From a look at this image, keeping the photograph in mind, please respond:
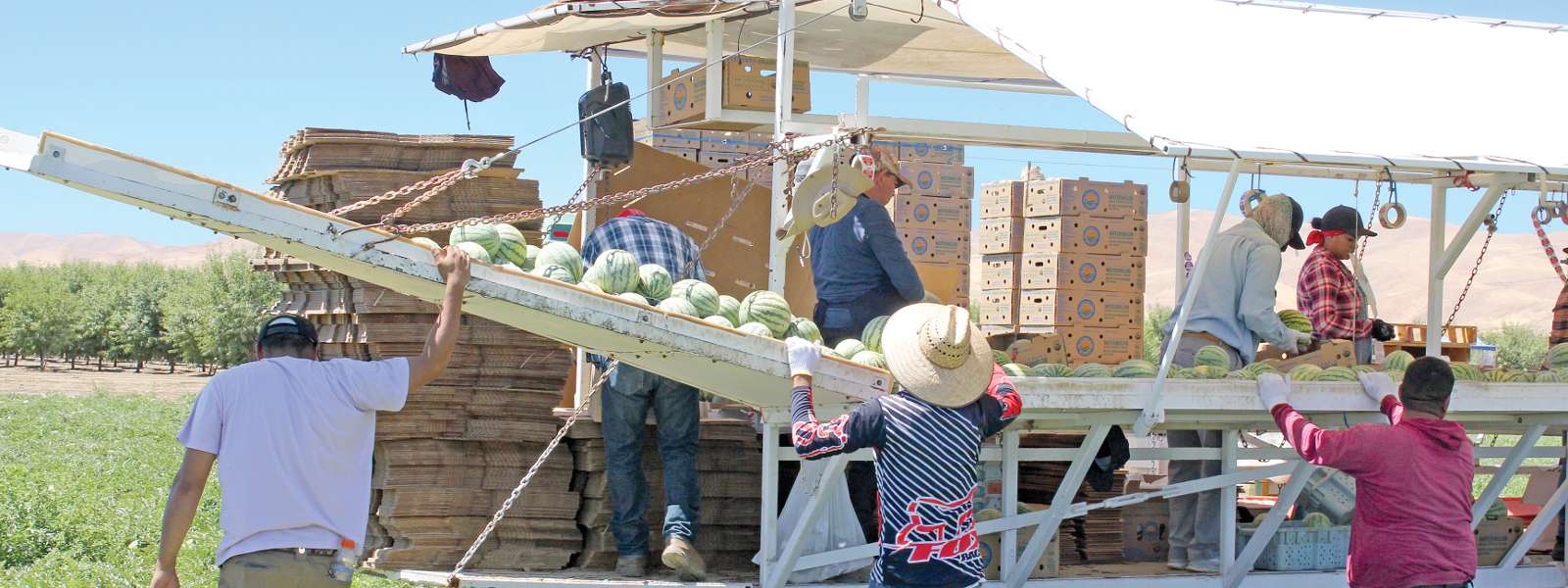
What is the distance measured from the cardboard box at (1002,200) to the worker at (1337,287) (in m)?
4.55

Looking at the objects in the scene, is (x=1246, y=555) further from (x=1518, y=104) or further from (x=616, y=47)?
(x=616, y=47)

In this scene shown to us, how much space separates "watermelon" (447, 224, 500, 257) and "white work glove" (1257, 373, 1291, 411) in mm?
3798

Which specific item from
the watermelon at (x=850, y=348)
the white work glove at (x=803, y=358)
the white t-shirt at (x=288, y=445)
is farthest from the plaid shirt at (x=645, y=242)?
the white t-shirt at (x=288, y=445)

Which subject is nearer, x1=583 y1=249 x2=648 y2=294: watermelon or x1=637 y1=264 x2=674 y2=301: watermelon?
x1=583 y1=249 x2=648 y2=294: watermelon

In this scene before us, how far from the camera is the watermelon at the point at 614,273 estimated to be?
5.24 metres

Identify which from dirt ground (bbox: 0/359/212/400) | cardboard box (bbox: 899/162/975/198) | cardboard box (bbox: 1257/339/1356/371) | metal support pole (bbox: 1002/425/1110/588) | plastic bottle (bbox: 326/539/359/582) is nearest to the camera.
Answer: plastic bottle (bbox: 326/539/359/582)

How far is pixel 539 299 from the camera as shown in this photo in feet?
15.5

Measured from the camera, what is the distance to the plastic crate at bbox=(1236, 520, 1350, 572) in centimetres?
664

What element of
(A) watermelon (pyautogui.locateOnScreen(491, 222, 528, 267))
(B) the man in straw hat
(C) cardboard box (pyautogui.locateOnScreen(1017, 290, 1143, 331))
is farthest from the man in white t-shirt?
(C) cardboard box (pyautogui.locateOnScreen(1017, 290, 1143, 331))

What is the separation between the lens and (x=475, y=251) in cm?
478

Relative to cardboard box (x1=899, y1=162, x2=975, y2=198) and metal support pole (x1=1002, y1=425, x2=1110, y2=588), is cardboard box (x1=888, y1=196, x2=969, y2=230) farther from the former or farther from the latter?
metal support pole (x1=1002, y1=425, x2=1110, y2=588)

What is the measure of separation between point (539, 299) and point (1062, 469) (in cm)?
369

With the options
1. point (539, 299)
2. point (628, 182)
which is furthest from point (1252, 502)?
point (539, 299)

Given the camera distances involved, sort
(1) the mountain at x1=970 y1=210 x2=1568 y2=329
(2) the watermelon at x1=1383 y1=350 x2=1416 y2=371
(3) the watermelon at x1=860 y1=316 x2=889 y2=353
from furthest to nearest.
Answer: (1) the mountain at x1=970 y1=210 x2=1568 y2=329, (2) the watermelon at x1=1383 y1=350 x2=1416 y2=371, (3) the watermelon at x1=860 y1=316 x2=889 y2=353
